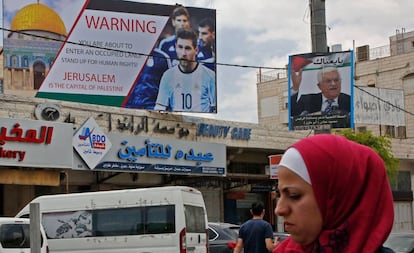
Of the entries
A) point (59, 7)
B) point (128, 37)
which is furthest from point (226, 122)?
point (59, 7)

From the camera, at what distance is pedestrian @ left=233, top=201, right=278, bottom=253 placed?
393 inches

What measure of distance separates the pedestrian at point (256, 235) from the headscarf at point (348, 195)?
7935 millimetres

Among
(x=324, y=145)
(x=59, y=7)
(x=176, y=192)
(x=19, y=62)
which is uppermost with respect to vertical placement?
(x=59, y=7)

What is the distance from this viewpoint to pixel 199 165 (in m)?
24.8

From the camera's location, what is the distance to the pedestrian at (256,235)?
9984 millimetres

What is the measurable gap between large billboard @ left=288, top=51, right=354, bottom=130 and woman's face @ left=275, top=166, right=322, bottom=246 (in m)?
→ 14.2

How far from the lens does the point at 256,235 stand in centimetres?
Result: 1005

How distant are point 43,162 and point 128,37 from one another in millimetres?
8603

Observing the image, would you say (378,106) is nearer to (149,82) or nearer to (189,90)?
(189,90)

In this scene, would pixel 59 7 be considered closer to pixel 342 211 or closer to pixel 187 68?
pixel 187 68

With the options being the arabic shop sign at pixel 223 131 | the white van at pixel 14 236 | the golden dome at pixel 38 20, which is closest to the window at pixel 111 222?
the white van at pixel 14 236

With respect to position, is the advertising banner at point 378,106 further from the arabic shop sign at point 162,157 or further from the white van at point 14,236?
the white van at point 14,236

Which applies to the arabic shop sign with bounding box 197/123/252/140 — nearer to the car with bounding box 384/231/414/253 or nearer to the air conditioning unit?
the car with bounding box 384/231/414/253

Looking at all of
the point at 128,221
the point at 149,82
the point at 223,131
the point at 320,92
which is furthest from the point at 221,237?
the point at 149,82
